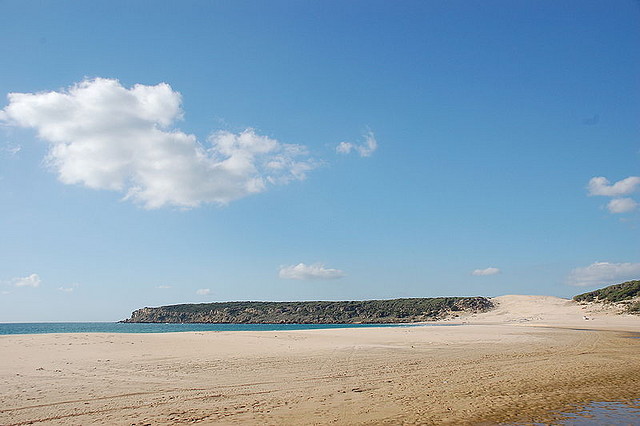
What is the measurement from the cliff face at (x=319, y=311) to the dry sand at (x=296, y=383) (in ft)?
280

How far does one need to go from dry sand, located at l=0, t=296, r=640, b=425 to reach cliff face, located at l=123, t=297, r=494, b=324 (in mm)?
85433

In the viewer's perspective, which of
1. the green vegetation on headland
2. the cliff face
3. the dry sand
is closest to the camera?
the dry sand

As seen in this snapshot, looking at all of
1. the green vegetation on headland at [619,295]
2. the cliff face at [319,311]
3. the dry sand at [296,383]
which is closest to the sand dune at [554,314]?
the green vegetation on headland at [619,295]

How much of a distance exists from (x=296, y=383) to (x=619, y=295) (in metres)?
74.8

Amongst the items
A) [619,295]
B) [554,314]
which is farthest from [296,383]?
[619,295]

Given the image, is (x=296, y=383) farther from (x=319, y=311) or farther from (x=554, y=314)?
(x=319, y=311)

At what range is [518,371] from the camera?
53.3 feet

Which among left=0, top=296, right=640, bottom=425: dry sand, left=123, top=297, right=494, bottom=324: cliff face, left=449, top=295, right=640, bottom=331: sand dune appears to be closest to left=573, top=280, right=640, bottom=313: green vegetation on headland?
left=449, top=295, right=640, bottom=331: sand dune

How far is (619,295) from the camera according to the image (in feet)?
230

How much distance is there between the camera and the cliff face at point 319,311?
109200 mm

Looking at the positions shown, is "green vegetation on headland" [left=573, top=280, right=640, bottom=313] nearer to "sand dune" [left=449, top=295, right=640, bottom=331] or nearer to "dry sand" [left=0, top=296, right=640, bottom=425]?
"sand dune" [left=449, top=295, right=640, bottom=331]

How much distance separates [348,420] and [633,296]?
7561 centimetres

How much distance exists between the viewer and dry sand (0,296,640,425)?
9.91 meters

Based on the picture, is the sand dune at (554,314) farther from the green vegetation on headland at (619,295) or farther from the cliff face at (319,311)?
the cliff face at (319,311)
